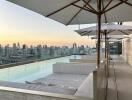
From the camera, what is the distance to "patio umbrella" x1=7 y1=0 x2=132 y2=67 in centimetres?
371

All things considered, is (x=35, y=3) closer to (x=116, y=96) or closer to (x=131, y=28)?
(x=116, y=96)

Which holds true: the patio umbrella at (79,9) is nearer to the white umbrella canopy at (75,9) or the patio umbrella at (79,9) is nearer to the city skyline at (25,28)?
the white umbrella canopy at (75,9)

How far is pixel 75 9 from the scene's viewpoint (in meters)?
4.55

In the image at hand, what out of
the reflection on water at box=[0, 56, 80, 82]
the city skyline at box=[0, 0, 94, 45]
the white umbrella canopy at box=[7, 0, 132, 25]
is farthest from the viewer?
the city skyline at box=[0, 0, 94, 45]

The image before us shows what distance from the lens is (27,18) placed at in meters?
13.6

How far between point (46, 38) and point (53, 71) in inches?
229

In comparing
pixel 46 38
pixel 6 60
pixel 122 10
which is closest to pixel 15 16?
pixel 46 38

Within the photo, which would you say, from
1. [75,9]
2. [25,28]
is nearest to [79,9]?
[75,9]

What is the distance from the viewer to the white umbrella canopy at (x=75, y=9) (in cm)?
368

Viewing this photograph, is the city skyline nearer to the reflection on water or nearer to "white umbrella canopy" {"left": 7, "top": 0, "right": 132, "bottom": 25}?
the reflection on water

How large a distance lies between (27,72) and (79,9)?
15.5 ft

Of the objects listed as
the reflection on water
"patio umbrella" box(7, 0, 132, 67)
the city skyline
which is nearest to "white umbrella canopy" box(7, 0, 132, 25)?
"patio umbrella" box(7, 0, 132, 67)

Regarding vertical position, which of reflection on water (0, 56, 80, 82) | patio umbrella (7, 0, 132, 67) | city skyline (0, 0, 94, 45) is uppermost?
city skyline (0, 0, 94, 45)

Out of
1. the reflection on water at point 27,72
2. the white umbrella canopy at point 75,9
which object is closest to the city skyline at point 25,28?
the reflection on water at point 27,72
